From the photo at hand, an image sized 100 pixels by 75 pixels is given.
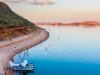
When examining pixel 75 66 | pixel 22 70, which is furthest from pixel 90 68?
pixel 22 70

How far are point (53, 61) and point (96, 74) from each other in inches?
478

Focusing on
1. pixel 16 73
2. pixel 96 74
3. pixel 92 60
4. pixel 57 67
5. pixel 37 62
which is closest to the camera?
pixel 16 73

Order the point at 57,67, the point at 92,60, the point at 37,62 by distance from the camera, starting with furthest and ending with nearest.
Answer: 1. the point at 92,60
2. the point at 37,62
3. the point at 57,67

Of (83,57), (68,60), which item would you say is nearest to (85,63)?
(68,60)

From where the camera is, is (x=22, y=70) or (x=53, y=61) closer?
(x=22, y=70)

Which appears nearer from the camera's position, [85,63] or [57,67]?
[57,67]

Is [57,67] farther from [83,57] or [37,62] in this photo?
[83,57]

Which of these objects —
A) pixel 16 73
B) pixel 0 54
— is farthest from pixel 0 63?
pixel 0 54

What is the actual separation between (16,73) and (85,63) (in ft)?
59.6

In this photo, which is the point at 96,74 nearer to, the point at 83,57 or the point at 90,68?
the point at 90,68

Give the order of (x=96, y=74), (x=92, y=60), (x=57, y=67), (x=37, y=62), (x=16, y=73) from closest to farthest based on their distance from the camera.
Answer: (x=16, y=73)
(x=96, y=74)
(x=57, y=67)
(x=37, y=62)
(x=92, y=60)

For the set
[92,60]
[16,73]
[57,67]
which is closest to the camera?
[16,73]

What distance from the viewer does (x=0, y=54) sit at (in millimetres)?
61719

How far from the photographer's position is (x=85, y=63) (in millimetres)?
64625
